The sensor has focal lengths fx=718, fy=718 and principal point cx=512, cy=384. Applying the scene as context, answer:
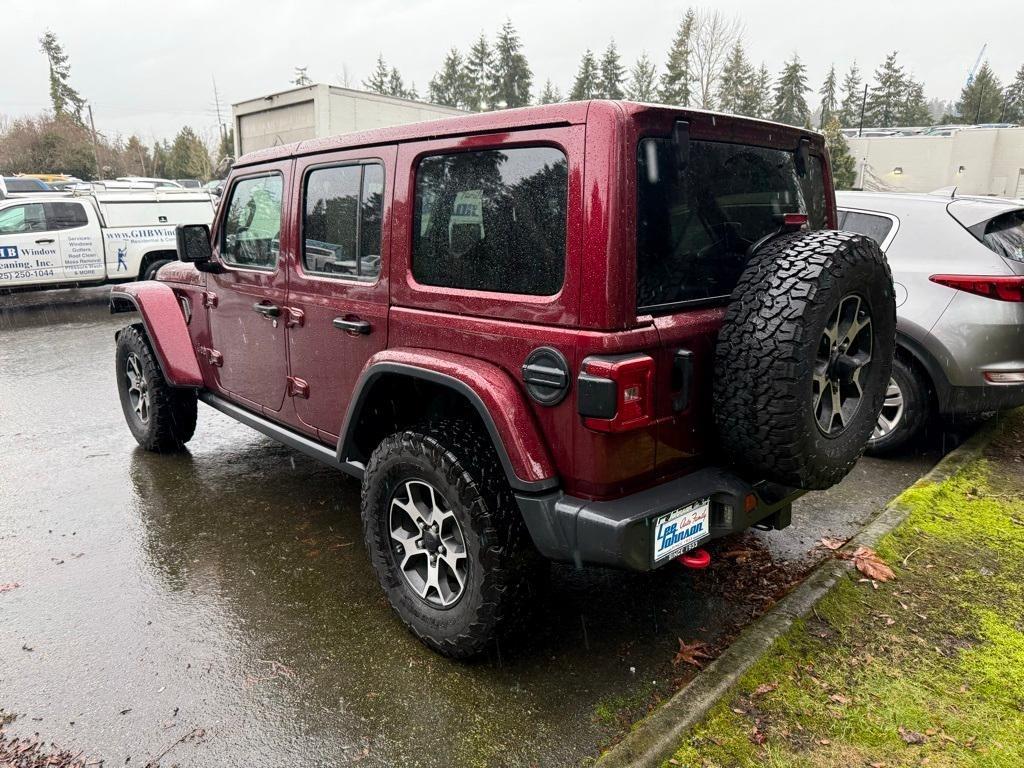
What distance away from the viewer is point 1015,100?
63.9m

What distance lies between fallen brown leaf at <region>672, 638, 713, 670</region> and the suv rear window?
1376mm

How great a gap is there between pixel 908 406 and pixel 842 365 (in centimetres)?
254

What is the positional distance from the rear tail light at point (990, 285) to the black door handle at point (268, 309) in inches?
155

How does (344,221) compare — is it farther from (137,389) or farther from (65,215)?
(65,215)

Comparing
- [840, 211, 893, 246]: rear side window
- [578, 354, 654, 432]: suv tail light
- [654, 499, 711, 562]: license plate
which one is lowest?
[654, 499, 711, 562]: license plate

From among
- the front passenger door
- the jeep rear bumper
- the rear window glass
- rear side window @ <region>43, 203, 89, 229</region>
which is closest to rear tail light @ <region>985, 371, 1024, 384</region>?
the rear window glass

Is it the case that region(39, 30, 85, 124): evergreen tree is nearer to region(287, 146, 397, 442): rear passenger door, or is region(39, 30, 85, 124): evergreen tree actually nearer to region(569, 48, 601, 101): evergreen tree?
region(569, 48, 601, 101): evergreen tree

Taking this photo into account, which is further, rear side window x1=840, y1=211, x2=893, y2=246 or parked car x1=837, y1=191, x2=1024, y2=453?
rear side window x1=840, y1=211, x2=893, y2=246

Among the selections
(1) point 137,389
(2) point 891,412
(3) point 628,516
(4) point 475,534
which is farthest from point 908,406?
(1) point 137,389

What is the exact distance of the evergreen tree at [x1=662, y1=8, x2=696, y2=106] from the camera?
30812 millimetres

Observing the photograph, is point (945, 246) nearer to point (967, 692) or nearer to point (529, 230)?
point (967, 692)

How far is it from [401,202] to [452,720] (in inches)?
76.6

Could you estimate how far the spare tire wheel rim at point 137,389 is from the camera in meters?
4.90

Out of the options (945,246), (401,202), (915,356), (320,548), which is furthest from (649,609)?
(945,246)
